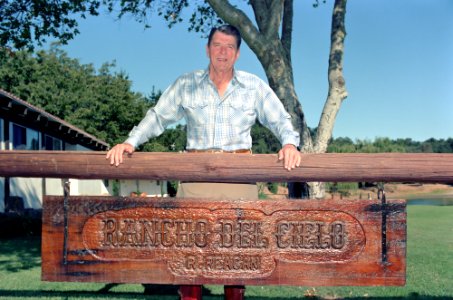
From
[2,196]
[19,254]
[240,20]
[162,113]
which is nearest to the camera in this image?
[162,113]

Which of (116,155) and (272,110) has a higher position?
(272,110)

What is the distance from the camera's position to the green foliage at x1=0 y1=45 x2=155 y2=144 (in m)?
36.6

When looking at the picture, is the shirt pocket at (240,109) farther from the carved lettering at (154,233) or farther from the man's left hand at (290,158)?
the carved lettering at (154,233)

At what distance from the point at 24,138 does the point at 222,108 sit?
55.5 feet

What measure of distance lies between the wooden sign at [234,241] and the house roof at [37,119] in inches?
474

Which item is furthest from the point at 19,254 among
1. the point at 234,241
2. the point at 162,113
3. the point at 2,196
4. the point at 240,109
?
the point at 234,241

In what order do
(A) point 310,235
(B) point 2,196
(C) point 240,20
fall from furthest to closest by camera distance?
(B) point 2,196 < (C) point 240,20 < (A) point 310,235

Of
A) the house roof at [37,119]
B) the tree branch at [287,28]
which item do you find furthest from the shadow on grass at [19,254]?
the tree branch at [287,28]

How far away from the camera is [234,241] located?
287 cm

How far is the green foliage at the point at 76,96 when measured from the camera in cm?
3659

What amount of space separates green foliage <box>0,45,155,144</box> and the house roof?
409 inches

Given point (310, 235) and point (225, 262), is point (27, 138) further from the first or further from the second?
point (310, 235)

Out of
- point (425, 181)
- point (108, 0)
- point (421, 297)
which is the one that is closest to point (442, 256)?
point (421, 297)

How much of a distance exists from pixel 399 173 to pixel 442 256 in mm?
7617
